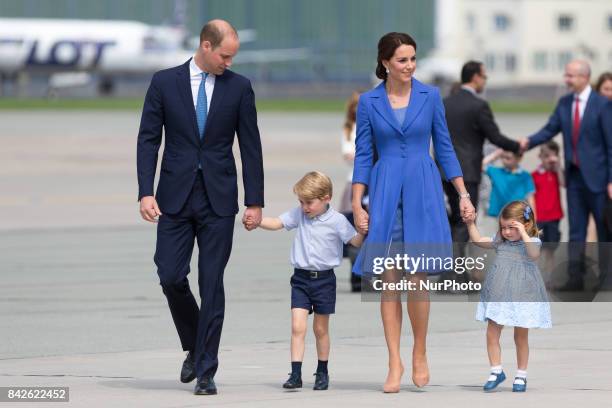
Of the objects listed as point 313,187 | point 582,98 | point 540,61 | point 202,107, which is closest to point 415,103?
point 313,187

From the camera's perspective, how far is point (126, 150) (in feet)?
130

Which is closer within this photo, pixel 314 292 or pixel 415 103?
pixel 415 103

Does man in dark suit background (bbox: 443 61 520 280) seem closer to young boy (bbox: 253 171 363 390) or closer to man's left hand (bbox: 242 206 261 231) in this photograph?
young boy (bbox: 253 171 363 390)

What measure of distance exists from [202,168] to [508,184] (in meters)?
6.11

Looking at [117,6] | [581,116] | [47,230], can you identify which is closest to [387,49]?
[581,116]

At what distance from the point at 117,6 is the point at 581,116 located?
439ft

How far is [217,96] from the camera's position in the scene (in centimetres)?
855

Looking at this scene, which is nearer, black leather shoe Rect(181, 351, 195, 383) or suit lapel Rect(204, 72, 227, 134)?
suit lapel Rect(204, 72, 227, 134)

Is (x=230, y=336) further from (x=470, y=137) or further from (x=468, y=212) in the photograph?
(x=470, y=137)

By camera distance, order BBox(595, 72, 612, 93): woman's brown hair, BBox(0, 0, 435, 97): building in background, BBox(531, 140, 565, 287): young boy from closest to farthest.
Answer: BBox(595, 72, 612, 93): woman's brown hair, BBox(531, 140, 565, 287): young boy, BBox(0, 0, 435, 97): building in background

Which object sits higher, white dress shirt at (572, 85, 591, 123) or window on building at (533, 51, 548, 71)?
white dress shirt at (572, 85, 591, 123)

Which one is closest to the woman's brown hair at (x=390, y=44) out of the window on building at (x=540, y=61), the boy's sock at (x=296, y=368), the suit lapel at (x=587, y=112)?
the boy's sock at (x=296, y=368)

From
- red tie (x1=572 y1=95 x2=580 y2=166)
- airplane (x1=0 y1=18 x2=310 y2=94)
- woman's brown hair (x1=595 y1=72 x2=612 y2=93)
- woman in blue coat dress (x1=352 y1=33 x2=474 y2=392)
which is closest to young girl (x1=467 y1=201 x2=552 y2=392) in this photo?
woman in blue coat dress (x1=352 y1=33 x2=474 y2=392)

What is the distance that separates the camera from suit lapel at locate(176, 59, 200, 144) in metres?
8.52
